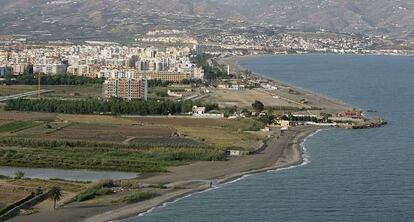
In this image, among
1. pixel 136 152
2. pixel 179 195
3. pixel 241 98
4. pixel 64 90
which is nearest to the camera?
pixel 179 195

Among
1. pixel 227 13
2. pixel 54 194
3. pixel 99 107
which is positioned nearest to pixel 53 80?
pixel 99 107

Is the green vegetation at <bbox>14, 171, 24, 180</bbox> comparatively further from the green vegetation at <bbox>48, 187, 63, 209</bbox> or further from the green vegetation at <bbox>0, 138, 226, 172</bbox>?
the green vegetation at <bbox>48, 187, 63, 209</bbox>

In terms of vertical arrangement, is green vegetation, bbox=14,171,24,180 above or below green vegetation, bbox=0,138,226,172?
below

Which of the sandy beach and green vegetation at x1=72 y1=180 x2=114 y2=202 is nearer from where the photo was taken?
the sandy beach

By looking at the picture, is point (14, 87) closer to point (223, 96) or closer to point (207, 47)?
point (223, 96)

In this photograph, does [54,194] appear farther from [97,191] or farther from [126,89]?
[126,89]

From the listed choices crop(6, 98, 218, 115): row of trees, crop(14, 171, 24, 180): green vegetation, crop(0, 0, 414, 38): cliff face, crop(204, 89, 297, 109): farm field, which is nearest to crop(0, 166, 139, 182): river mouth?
crop(14, 171, 24, 180): green vegetation

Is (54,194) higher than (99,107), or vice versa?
(99,107)
